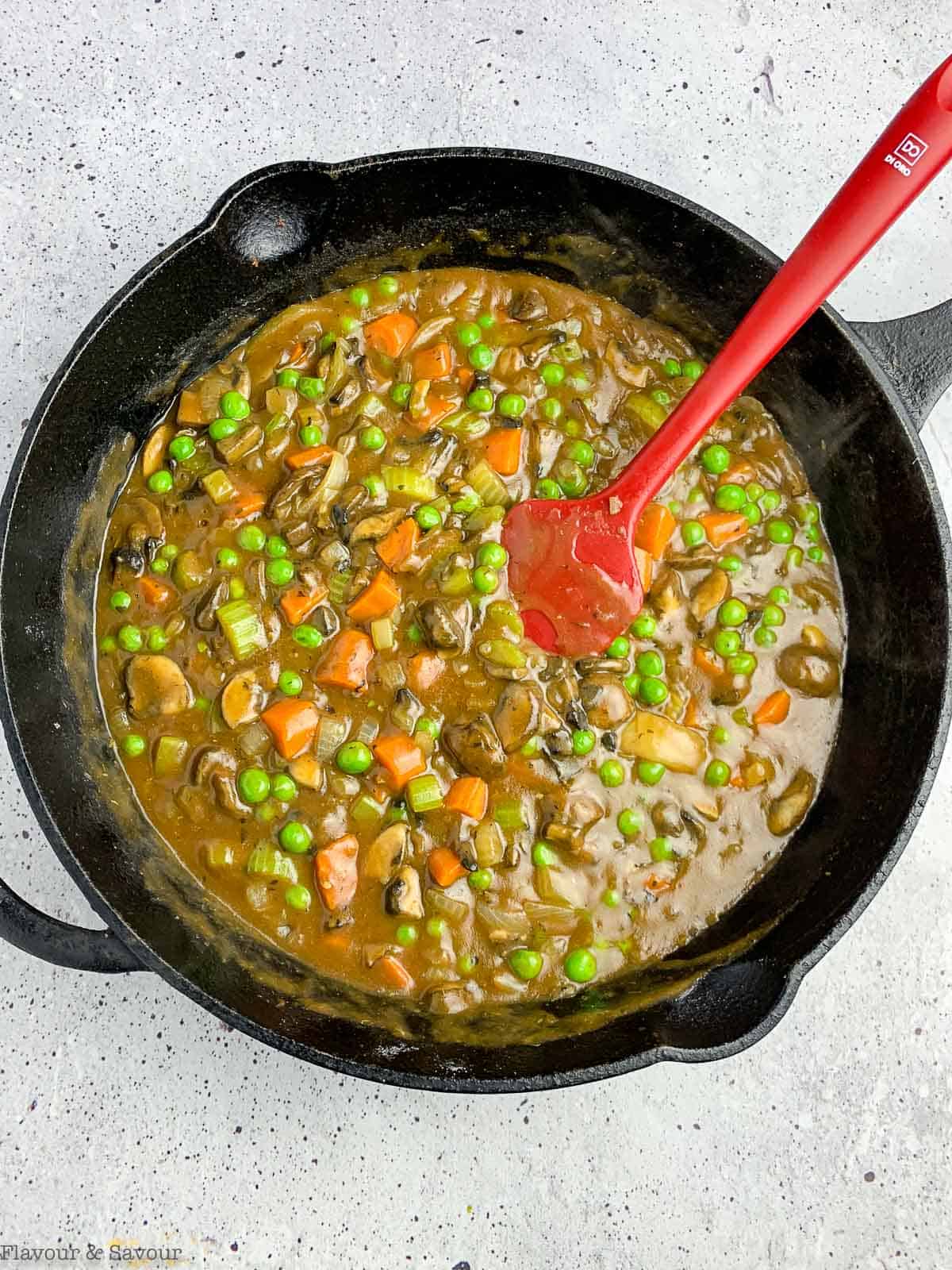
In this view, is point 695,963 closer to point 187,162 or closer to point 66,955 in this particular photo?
point 66,955

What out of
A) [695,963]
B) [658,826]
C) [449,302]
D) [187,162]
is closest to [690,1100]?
[695,963]

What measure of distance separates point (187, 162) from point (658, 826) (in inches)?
120

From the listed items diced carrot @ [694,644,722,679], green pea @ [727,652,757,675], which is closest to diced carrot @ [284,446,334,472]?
diced carrot @ [694,644,722,679]

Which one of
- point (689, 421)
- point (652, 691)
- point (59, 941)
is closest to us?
point (59, 941)

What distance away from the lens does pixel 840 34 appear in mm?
4250

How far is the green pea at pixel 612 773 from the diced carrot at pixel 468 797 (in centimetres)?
40

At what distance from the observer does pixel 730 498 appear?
3771mm

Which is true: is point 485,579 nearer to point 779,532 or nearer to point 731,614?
point 731,614

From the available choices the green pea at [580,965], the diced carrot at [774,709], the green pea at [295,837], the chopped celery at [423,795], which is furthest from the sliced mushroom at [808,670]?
the green pea at [295,837]

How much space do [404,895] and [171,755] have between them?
3.05 ft

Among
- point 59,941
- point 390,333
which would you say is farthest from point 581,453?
point 59,941

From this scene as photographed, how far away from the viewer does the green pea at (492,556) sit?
363 cm

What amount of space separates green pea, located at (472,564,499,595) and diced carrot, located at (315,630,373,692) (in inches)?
16.5

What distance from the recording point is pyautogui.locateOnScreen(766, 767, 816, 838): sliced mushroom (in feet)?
12.2
